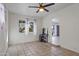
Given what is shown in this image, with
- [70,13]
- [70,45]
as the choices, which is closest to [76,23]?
[70,13]

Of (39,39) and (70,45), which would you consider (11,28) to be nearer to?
(39,39)

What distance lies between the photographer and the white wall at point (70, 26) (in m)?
4.24

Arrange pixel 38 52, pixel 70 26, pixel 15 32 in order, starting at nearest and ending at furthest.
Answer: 1. pixel 38 52
2. pixel 70 26
3. pixel 15 32

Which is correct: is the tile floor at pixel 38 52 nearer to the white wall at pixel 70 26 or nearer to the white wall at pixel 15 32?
the white wall at pixel 70 26

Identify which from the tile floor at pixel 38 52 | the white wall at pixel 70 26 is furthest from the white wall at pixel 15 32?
the white wall at pixel 70 26

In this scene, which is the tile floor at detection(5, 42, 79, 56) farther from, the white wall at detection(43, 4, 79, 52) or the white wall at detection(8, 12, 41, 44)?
the white wall at detection(8, 12, 41, 44)

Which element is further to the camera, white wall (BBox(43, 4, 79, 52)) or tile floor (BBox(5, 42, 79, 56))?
white wall (BBox(43, 4, 79, 52))

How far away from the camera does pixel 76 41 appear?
4230 mm

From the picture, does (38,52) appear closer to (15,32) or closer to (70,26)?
(70,26)

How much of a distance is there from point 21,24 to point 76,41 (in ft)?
13.5

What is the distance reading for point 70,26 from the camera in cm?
460

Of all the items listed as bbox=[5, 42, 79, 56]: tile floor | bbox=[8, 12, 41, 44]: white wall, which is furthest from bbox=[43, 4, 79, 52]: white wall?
bbox=[8, 12, 41, 44]: white wall

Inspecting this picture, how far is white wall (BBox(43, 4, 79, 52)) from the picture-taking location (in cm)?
424

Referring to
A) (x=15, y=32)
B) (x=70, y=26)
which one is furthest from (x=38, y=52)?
(x=15, y=32)
